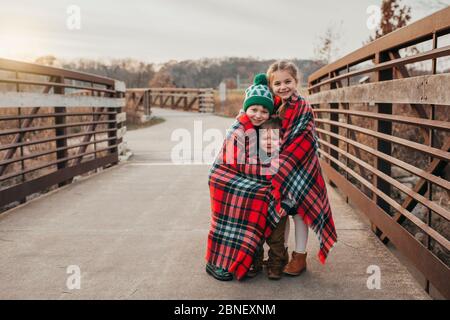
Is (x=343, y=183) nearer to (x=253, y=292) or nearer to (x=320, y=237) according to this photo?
(x=320, y=237)

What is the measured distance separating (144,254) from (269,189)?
3.63 ft

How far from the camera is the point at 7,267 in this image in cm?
338

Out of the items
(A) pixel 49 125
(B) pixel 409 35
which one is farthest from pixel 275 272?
(A) pixel 49 125

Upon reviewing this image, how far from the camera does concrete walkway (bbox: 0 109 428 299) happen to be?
291 centimetres

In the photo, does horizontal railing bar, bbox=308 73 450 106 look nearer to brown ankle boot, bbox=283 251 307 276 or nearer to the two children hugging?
the two children hugging

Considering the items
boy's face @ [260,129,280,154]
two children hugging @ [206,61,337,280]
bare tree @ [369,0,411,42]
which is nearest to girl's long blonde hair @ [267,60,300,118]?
two children hugging @ [206,61,337,280]

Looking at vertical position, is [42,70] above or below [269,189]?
above

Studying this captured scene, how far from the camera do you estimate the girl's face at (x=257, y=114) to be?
120 inches

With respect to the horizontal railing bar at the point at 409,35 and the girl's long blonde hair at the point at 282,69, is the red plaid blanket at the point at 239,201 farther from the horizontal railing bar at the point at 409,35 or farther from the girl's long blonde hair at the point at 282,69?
the horizontal railing bar at the point at 409,35

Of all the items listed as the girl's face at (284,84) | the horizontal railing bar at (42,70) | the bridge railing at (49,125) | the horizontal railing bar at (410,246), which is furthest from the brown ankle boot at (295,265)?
the horizontal railing bar at (42,70)

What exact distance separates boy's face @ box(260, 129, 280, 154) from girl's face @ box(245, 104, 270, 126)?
9 cm

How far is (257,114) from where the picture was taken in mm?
3043

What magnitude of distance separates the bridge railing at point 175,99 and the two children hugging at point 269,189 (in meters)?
20.7

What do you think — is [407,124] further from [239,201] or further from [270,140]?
[239,201]
